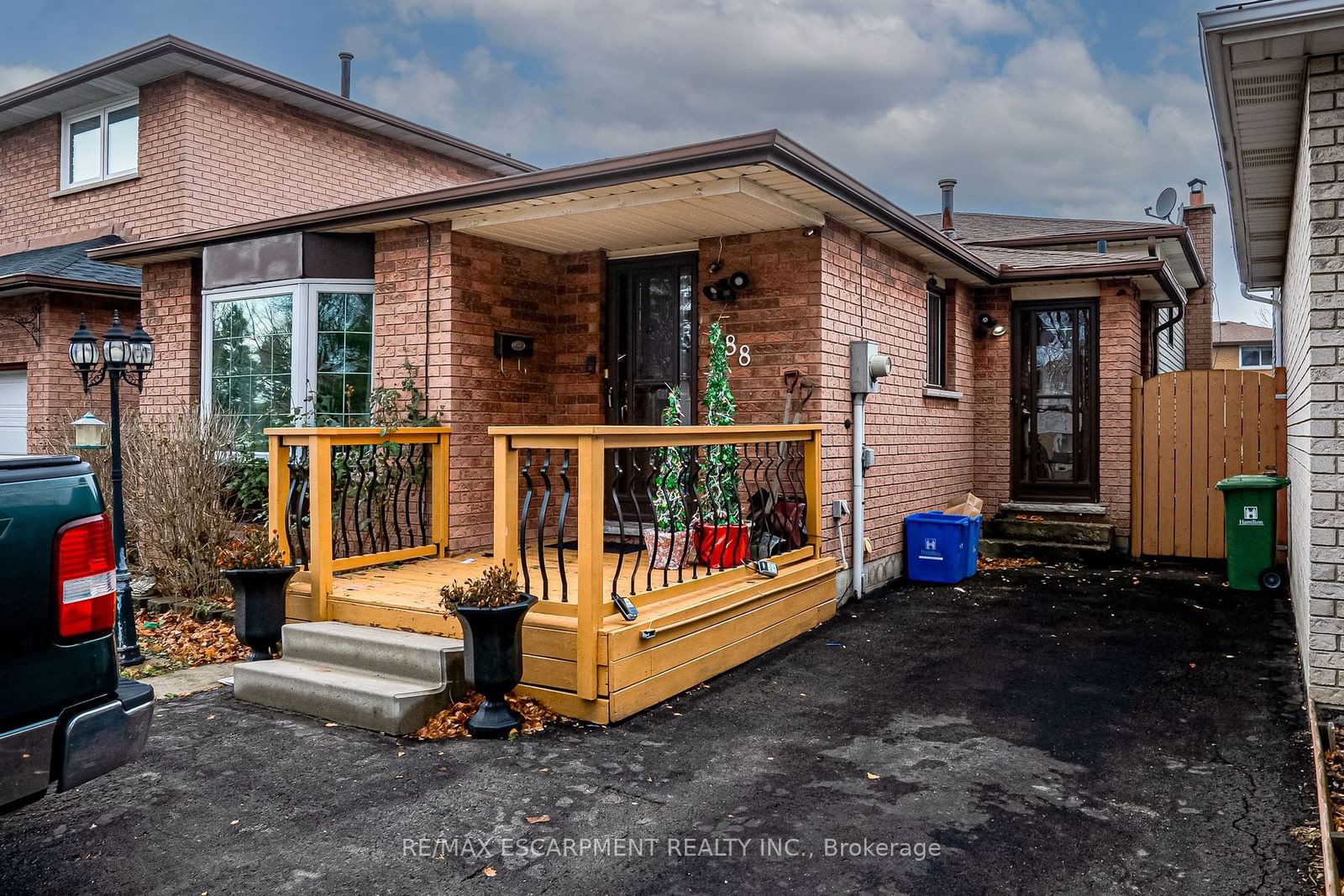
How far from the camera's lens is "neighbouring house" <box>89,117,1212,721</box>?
16.6 ft

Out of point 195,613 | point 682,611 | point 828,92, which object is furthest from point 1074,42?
point 195,613

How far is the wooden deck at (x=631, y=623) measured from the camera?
450 cm

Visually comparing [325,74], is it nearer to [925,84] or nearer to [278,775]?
[925,84]

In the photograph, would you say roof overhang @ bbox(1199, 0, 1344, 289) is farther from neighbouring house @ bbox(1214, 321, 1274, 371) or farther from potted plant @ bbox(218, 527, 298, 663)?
neighbouring house @ bbox(1214, 321, 1274, 371)

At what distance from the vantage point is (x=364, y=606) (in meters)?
5.30

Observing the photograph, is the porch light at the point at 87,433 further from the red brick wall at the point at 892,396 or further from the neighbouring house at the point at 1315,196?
the neighbouring house at the point at 1315,196

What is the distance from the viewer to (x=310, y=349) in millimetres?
7371

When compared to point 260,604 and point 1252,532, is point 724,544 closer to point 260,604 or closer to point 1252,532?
point 260,604

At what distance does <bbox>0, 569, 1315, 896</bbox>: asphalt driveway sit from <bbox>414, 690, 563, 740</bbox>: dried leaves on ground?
0.39 feet

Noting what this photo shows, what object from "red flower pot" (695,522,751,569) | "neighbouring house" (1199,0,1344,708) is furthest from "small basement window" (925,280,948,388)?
"neighbouring house" (1199,0,1344,708)

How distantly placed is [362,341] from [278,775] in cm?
431

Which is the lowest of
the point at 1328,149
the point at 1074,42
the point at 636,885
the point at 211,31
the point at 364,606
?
the point at 636,885

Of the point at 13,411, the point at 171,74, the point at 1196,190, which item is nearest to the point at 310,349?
the point at 171,74

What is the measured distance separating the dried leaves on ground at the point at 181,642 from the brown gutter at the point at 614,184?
314 centimetres
